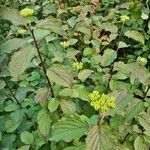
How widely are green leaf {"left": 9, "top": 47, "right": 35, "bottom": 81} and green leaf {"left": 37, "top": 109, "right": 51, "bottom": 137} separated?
333 mm

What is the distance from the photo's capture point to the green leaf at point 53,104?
4.97 ft

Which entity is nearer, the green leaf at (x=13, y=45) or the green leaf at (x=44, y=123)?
the green leaf at (x=13, y=45)

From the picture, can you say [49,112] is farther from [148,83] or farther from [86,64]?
[86,64]

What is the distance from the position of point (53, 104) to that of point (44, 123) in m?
0.09

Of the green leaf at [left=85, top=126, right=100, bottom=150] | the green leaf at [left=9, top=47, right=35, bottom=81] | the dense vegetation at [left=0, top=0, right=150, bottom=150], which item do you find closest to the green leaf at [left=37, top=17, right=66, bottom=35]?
the dense vegetation at [left=0, top=0, right=150, bottom=150]

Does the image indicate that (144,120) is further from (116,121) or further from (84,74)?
(84,74)

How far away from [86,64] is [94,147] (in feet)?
3.73

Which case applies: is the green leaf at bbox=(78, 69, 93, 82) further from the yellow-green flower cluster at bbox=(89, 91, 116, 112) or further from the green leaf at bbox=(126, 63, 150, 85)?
the yellow-green flower cluster at bbox=(89, 91, 116, 112)

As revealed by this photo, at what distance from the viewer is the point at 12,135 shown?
1.91 meters

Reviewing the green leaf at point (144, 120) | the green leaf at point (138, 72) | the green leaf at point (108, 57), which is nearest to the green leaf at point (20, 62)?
the green leaf at point (138, 72)

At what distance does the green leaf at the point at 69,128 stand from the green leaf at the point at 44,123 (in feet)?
0.59

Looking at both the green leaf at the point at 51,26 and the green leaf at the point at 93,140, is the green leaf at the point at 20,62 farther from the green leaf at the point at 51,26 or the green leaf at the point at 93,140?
the green leaf at the point at 93,140

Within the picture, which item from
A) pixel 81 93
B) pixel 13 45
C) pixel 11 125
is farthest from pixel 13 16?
pixel 11 125

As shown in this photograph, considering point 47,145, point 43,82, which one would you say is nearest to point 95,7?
point 43,82
